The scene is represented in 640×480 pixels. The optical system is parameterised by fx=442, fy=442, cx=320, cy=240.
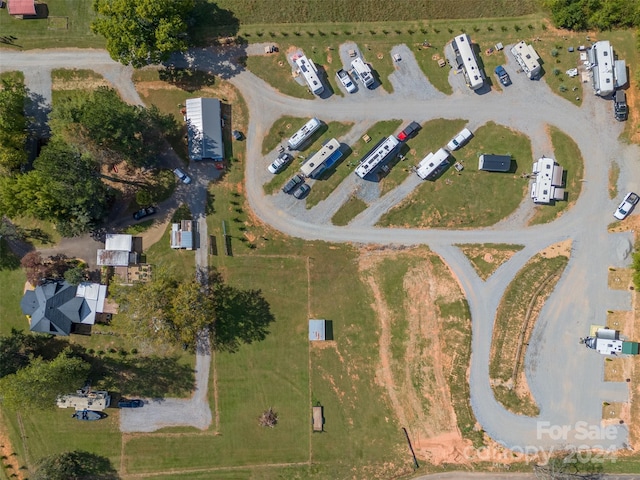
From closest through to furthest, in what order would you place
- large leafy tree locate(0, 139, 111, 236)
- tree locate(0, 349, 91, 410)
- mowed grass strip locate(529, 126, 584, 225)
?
large leafy tree locate(0, 139, 111, 236)
tree locate(0, 349, 91, 410)
mowed grass strip locate(529, 126, 584, 225)

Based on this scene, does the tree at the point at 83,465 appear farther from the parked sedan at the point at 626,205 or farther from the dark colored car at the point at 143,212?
the parked sedan at the point at 626,205

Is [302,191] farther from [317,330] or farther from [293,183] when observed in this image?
[317,330]

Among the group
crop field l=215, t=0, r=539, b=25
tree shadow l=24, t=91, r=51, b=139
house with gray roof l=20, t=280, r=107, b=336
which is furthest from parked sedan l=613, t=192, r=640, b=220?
tree shadow l=24, t=91, r=51, b=139

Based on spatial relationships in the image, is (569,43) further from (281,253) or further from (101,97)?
(101,97)

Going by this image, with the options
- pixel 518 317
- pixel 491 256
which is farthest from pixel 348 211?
pixel 518 317

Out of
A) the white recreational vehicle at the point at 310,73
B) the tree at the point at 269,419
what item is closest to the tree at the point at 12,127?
the white recreational vehicle at the point at 310,73

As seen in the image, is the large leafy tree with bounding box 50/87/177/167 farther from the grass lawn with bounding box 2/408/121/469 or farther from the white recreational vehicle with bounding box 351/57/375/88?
the grass lawn with bounding box 2/408/121/469
